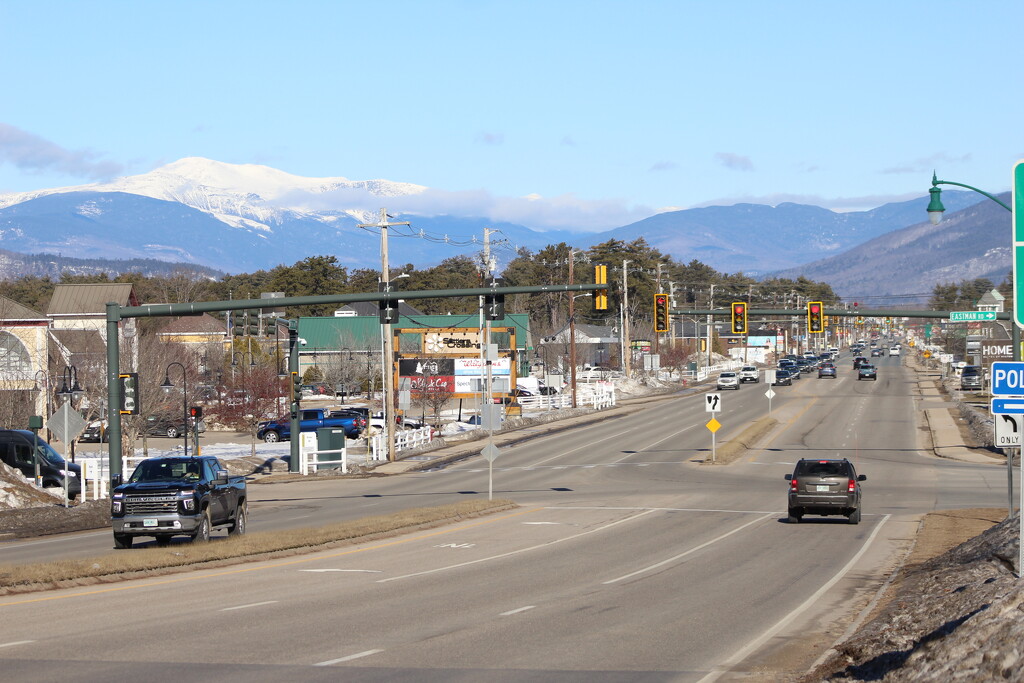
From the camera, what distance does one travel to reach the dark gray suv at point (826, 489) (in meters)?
30.5

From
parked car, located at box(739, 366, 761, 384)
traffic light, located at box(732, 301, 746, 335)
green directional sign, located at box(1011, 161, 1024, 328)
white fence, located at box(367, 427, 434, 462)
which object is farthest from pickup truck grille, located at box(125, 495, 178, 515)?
parked car, located at box(739, 366, 761, 384)

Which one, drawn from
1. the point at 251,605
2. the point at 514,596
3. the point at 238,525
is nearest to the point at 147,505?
the point at 238,525

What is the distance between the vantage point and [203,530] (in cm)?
2477

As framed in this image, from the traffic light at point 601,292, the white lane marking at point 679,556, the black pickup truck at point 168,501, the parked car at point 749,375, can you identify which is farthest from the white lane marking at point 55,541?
the parked car at point 749,375

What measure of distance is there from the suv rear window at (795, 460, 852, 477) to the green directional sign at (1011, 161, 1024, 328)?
755 inches

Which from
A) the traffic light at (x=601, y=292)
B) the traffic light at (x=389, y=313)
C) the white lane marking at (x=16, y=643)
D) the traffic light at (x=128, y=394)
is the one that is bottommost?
the white lane marking at (x=16, y=643)

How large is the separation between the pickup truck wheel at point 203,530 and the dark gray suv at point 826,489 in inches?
600

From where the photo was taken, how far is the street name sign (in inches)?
526

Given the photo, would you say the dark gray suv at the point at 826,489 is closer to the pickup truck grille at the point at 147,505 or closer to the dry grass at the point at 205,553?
the dry grass at the point at 205,553

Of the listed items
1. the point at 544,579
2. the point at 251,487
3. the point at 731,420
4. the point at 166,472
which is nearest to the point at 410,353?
the point at 731,420

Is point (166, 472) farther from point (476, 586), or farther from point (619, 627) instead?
point (619, 627)

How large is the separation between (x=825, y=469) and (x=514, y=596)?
1502 centimetres

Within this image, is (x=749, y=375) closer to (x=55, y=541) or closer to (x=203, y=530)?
(x=55, y=541)

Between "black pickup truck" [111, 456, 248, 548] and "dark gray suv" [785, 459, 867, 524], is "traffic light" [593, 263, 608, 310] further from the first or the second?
"black pickup truck" [111, 456, 248, 548]
